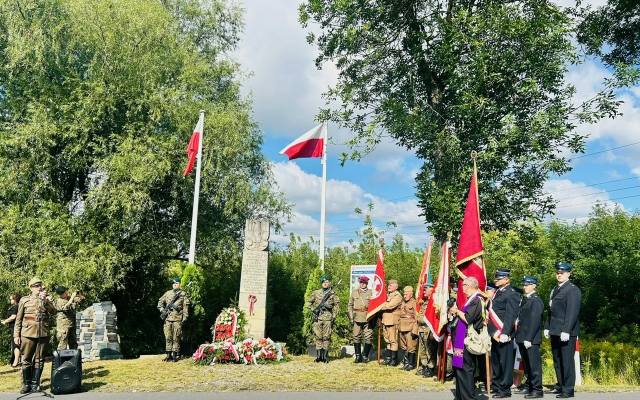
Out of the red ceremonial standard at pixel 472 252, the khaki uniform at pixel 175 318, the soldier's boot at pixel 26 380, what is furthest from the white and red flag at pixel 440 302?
the soldier's boot at pixel 26 380

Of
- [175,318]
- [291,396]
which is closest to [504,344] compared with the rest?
[291,396]

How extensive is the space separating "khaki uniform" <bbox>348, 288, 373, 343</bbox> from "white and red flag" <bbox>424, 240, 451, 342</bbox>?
2874 mm

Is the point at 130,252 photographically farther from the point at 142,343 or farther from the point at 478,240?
the point at 478,240

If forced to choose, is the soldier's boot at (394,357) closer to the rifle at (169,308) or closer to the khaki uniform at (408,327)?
the khaki uniform at (408,327)

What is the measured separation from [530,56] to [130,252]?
13.4m

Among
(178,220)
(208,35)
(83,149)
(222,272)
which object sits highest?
(208,35)

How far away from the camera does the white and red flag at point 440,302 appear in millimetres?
8805

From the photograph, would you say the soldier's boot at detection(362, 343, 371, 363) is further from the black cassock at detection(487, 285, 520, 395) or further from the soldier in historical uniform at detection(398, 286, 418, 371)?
the black cassock at detection(487, 285, 520, 395)

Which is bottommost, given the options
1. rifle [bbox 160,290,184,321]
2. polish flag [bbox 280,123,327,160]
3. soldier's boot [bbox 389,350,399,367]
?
soldier's boot [bbox 389,350,399,367]

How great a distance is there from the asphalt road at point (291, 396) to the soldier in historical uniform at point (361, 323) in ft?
12.3

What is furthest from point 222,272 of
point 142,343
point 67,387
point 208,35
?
point 67,387

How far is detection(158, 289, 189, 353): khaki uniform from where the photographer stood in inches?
498

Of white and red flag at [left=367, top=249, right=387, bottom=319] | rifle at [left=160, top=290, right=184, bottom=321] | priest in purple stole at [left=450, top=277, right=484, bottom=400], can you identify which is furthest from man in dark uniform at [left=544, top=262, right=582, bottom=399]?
rifle at [left=160, top=290, right=184, bottom=321]

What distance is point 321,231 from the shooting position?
15.2 m
